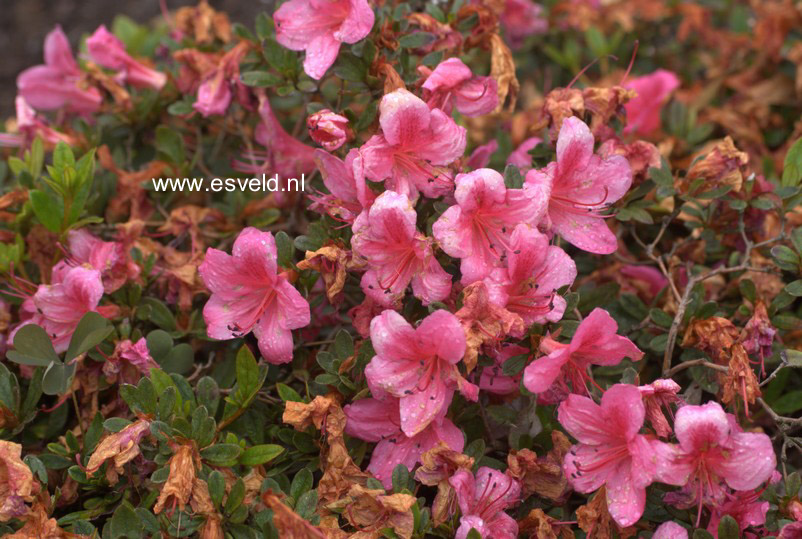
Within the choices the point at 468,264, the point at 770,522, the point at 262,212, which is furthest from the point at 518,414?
the point at 262,212

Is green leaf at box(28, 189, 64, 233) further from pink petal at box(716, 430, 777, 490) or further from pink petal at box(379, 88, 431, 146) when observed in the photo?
pink petal at box(716, 430, 777, 490)

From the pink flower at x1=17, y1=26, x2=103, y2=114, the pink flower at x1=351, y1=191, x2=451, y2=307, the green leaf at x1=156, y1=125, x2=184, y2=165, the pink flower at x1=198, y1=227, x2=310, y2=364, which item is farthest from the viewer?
the pink flower at x1=17, y1=26, x2=103, y2=114

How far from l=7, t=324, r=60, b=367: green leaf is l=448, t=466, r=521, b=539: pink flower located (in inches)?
29.6

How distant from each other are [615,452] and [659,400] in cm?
12

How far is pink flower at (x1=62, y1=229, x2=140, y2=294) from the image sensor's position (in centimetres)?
166

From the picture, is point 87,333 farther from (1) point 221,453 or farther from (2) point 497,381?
(2) point 497,381

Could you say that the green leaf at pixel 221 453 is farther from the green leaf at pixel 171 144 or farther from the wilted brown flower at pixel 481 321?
the green leaf at pixel 171 144

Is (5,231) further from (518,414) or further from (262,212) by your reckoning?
(518,414)

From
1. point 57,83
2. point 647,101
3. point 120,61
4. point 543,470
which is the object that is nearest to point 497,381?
point 543,470

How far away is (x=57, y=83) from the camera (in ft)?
7.00

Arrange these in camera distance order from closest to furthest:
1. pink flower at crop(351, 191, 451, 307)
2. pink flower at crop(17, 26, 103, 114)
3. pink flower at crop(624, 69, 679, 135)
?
1. pink flower at crop(351, 191, 451, 307)
2. pink flower at crop(17, 26, 103, 114)
3. pink flower at crop(624, 69, 679, 135)

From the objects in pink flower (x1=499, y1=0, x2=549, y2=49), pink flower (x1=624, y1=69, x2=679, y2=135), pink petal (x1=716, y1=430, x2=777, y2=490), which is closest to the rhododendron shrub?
pink petal (x1=716, y1=430, x2=777, y2=490)

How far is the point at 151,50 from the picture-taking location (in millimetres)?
2592

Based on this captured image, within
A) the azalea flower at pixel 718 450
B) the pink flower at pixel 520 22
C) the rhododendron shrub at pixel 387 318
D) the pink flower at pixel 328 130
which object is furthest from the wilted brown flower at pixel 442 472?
the pink flower at pixel 520 22
